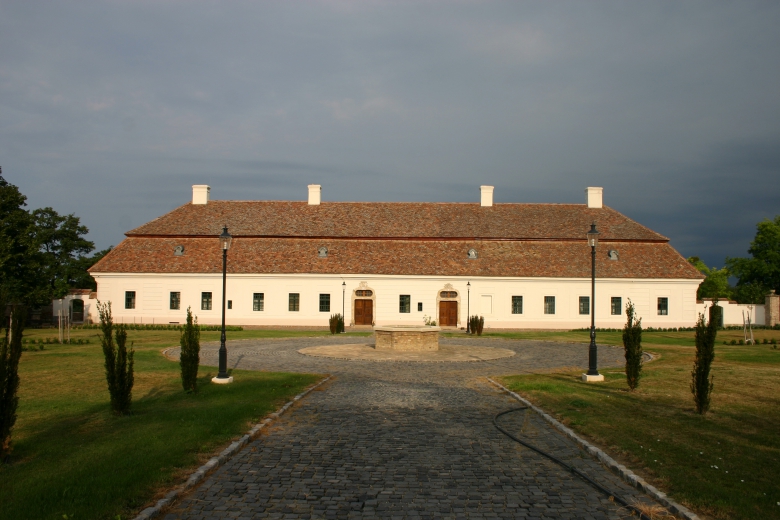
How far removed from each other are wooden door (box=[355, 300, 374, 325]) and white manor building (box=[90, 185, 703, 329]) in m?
0.07

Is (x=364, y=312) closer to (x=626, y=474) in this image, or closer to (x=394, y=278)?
(x=394, y=278)

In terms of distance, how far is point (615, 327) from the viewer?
41094 millimetres

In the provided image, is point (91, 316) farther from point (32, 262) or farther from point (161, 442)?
point (161, 442)

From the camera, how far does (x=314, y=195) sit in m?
46.1

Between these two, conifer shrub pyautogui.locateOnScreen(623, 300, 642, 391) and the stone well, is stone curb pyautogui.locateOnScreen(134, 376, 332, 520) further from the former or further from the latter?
the stone well

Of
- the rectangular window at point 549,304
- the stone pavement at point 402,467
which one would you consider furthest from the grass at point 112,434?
the rectangular window at point 549,304

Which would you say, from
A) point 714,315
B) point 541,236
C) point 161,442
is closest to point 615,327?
point 541,236

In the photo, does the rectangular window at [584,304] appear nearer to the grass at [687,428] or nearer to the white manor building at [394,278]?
the white manor building at [394,278]

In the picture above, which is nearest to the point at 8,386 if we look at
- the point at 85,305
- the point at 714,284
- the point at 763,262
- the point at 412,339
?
the point at 412,339

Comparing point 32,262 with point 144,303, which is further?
point 144,303

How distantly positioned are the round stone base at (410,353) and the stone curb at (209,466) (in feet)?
30.7

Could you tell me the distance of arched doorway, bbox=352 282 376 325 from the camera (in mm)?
40281

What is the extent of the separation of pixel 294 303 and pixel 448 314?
10.5 metres

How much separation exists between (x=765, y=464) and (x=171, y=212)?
141 feet
